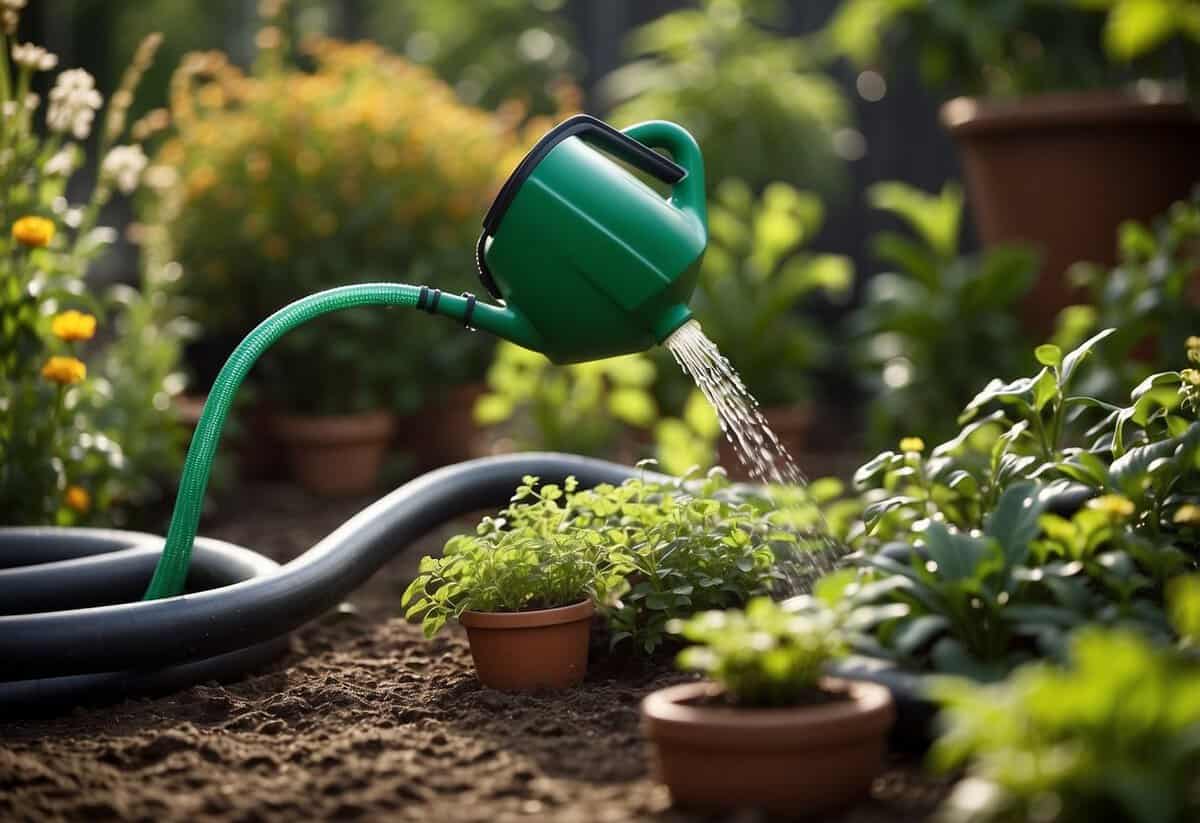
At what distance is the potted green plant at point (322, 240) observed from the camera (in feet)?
13.2

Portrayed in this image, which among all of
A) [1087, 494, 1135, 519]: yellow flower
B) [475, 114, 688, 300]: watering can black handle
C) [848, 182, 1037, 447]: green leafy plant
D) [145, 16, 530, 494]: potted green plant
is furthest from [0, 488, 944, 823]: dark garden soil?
[848, 182, 1037, 447]: green leafy plant

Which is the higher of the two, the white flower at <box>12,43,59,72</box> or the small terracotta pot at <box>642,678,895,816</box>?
the white flower at <box>12,43,59,72</box>

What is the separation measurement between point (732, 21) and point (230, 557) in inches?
156

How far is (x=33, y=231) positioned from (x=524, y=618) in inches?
→ 51.2

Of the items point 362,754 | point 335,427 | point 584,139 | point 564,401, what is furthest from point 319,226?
point 362,754

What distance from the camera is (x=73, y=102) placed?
2.66 meters

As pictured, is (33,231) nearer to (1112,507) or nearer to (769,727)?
(769,727)

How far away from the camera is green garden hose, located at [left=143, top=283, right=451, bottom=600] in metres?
2.07

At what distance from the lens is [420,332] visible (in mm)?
4121

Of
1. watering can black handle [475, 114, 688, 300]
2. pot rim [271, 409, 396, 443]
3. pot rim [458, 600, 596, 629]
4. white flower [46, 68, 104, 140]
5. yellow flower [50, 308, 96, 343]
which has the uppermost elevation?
white flower [46, 68, 104, 140]

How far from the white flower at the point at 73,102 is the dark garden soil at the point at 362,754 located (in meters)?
1.23

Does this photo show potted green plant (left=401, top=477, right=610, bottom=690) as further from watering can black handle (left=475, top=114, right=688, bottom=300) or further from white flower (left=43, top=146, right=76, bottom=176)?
white flower (left=43, top=146, right=76, bottom=176)

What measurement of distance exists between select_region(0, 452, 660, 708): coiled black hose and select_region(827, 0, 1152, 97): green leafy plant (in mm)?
2434

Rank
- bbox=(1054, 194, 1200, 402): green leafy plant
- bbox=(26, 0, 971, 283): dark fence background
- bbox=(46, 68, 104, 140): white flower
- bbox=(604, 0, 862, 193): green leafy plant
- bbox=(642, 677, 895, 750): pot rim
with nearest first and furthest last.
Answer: bbox=(642, 677, 895, 750): pot rim → bbox=(46, 68, 104, 140): white flower → bbox=(1054, 194, 1200, 402): green leafy plant → bbox=(604, 0, 862, 193): green leafy plant → bbox=(26, 0, 971, 283): dark fence background
